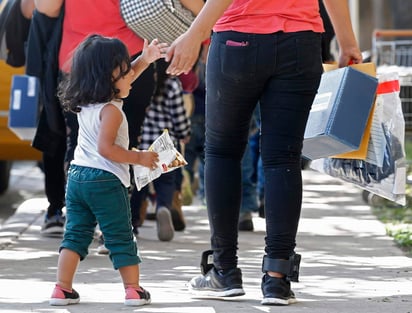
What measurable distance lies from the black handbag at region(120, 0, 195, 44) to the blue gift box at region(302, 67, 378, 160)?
1026mm

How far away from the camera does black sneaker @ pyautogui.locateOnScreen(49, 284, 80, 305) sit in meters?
5.35

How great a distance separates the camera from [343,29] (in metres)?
5.73

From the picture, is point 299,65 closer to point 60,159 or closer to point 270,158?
point 270,158

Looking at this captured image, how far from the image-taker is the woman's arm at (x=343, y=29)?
5.68 meters

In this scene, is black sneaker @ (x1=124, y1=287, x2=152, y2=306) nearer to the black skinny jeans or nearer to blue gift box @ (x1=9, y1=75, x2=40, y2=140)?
the black skinny jeans

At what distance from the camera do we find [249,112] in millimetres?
5387

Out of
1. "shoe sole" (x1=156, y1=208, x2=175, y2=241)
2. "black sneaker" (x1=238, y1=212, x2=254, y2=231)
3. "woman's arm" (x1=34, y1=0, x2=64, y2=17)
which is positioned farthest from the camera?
"black sneaker" (x1=238, y1=212, x2=254, y2=231)

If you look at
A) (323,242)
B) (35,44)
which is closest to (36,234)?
(35,44)

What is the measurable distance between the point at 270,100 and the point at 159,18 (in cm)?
144

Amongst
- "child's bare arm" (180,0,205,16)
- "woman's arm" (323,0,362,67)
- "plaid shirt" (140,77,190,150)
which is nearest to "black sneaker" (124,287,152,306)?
"woman's arm" (323,0,362,67)

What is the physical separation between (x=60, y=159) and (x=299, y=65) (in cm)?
307

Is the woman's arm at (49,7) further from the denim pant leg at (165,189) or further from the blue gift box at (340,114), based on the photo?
the blue gift box at (340,114)

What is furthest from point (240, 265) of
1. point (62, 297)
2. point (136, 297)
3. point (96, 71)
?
point (96, 71)

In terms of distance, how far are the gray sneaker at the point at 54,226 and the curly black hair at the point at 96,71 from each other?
264 centimetres
